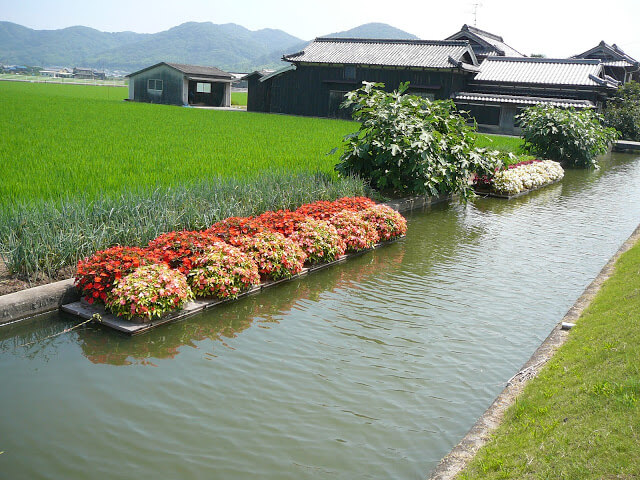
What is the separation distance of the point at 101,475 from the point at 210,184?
659 cm

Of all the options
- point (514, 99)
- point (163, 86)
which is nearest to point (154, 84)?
point (163, 86)

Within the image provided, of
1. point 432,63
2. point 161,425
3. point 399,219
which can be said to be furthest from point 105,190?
point 432,63

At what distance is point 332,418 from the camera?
4.34 metres

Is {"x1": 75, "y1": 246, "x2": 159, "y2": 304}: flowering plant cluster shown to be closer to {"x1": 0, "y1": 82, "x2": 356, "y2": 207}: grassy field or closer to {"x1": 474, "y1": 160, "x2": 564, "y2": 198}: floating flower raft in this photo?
Result: {"x1": 0, "y1": 82, "x2": 356, "y2": 207}: grassy field

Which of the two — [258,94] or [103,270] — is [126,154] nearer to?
[103,270]

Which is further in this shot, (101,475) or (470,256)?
(470,256)

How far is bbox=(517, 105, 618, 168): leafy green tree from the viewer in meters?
22.9

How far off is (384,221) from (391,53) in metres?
33.6

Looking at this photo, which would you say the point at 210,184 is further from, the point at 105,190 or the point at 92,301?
the point at 92,301

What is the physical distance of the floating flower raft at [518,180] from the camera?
1536cm

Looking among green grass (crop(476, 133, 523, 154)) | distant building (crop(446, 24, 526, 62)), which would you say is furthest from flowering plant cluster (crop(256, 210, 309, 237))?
distant building (crop(446, 24, 526, 62))

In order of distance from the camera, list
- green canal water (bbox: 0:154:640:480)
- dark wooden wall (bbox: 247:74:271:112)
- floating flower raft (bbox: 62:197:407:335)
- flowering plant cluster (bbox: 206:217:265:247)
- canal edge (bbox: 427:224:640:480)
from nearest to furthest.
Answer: canal edge (bbox: 427:224:640:480), green canal water (bbox: 0:154:640:480), floating flower raft (bbox: 62:197:407:335), flowering plant cluster (bbox: 206:217:265:247), dark wooden wall (bbox: 247:74:271:112)

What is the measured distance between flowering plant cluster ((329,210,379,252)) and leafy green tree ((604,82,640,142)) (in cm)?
3383

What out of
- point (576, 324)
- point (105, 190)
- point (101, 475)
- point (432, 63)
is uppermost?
point (432, 63)
